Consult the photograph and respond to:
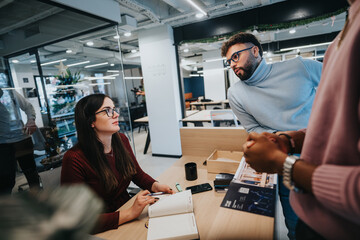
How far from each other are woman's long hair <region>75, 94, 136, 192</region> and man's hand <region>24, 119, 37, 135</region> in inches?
96.7

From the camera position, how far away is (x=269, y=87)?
159 centimetres

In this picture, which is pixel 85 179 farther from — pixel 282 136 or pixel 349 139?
pixel 349 139

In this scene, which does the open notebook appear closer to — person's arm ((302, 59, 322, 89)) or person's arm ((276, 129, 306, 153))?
person's arm ((276, 129, 306, 153))

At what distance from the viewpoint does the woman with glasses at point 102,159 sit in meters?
1.25

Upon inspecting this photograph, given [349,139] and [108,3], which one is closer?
[349,139]

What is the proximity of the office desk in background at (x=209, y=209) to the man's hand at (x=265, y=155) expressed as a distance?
0.32 metres

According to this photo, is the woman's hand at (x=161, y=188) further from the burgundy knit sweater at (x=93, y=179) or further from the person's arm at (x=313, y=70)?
the person's arm at (x=313, y=70)

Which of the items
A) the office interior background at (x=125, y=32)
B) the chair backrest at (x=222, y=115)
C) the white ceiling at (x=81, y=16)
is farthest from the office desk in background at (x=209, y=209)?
the chair backrest at (x=222, y=115)

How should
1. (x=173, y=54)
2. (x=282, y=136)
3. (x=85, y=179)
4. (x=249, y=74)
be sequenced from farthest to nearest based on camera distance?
(x=173, y=54)
(x=249, y=74)
(x=85, y=179)
(x=282, y=136)

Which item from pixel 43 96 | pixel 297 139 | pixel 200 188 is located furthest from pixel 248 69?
pixel 43 96

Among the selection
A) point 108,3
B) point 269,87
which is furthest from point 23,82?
point 269,87

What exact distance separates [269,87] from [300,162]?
3.89 feet

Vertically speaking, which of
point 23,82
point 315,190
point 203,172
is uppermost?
point 23,82

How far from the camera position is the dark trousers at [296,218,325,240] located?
591mm
